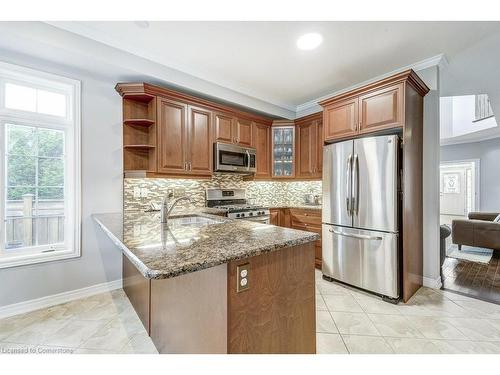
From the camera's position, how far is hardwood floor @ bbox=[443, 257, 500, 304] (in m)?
2.71

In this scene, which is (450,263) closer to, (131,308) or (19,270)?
(131,308)

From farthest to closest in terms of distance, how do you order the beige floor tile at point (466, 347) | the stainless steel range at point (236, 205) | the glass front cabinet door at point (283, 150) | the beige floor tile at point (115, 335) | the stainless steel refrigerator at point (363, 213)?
the glass front cabinet door at point (283, 150)
the stainless steel range at point (236, 205)
the stainless steel refrigerator at point (363, 213)
the beige floor tile at point (115, 335)
the beige floor tile at point (466, 347)

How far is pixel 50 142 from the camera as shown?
2.62m

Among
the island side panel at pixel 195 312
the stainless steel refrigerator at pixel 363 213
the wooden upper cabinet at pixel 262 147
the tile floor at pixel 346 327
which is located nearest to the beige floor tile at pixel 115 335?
the tile floor at pixel 346 327

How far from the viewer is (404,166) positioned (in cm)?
A: 248

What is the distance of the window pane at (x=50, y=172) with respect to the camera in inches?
101

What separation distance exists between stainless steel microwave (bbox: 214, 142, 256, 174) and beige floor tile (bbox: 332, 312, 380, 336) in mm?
2253

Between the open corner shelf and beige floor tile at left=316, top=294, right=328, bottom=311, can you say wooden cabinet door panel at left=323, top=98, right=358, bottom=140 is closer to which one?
beige floor tile at left=316, top=294, right=328, bottom=311

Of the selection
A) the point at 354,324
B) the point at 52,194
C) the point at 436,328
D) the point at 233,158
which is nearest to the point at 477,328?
the point at 436,328

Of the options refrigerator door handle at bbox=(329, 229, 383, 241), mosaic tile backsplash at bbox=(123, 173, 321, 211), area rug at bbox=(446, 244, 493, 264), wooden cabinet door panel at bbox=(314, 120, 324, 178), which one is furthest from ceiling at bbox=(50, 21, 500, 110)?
area rug at bbox=(446, 244, 493, 264)

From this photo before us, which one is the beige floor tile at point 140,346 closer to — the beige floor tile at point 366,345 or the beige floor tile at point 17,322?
the beige floor tile at point 17,322


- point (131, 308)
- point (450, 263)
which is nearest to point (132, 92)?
point (131, 308)

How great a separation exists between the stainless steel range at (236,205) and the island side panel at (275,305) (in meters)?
1.96
